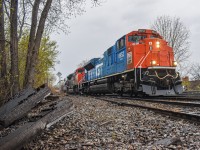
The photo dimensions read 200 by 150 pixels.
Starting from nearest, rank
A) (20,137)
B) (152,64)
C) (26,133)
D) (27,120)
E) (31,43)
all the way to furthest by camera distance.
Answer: (20,137)
(26,133)
(27,120)
(31,43)
(152,64)

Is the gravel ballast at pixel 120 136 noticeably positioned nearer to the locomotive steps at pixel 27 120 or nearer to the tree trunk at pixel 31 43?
the locomotive steps at pixel 27 120

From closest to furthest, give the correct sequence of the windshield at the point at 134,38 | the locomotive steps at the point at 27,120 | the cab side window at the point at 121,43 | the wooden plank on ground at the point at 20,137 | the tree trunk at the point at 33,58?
the wooden plank on ground at the point at 20,137 → the locomotive steps at the point at 27,120 → the tree trunk at the point at 33,58 → the windshield at the point at 134,38 → the cab side window at the point at 121,43

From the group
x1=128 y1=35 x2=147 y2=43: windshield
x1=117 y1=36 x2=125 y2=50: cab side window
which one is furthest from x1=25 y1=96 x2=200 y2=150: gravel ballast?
x1=117 y1=36 x2=125 y2=50: cab side window

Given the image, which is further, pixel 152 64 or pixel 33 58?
pixel 152 64

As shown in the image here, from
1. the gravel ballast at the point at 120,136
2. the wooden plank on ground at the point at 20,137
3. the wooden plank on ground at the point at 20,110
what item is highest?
the wooden plank on ground at the point at 20,110

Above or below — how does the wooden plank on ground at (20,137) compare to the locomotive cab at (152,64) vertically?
below

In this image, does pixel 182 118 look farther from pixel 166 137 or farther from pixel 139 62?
pixel 139 62

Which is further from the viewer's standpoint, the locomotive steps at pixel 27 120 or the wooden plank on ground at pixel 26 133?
the locomotive steps at pixel 27 120

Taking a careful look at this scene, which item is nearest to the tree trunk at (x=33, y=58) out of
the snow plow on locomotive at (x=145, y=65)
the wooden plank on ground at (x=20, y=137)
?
the snow plow on locomotive at (x=145, y=65)

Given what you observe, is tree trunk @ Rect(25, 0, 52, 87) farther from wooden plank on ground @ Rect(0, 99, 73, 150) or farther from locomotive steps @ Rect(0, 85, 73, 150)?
wooden plank on ground @ Rect(0, 99, 73, 150)

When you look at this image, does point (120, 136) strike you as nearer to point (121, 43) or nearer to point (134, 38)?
point (134, 38)

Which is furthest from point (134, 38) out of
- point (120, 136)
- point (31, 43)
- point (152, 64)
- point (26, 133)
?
point (26, 133)

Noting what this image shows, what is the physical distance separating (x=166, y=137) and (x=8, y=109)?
3214 millimetres

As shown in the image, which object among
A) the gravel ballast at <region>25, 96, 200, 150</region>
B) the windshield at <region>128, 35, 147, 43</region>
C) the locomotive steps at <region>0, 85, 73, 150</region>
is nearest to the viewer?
the locomotive steps at <region>0, 85, 73, 150</region>
